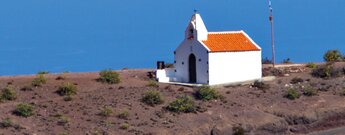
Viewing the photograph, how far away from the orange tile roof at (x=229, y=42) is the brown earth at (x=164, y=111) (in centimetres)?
205

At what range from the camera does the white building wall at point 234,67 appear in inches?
2037

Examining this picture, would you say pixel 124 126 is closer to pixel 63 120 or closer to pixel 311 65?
pixel 63 120

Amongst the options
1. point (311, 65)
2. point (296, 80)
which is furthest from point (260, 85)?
point (311, 65)

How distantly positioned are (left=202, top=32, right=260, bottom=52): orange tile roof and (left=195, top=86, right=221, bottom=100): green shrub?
2.83 meters

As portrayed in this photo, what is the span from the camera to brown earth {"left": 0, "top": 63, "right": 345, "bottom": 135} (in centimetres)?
4428

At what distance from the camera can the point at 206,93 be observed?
49.0 meters

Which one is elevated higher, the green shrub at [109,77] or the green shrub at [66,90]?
the green shrub at [109,77]

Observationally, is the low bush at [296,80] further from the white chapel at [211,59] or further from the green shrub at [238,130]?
the green shrub at [238,130]

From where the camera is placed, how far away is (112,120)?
148 ft

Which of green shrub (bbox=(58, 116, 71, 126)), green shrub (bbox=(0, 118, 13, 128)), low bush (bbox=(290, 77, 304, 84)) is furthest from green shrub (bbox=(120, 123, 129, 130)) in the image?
low bush (bbox=(290, 77, 304, 84))

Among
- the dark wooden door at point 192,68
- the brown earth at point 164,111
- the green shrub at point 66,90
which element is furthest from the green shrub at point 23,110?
the dark wooden door at point 192,68

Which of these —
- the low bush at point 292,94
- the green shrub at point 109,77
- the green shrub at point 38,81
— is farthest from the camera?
the low bush at point 292,94

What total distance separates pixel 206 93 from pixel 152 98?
2957 mm

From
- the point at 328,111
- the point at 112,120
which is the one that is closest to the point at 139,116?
the point at 112,120
